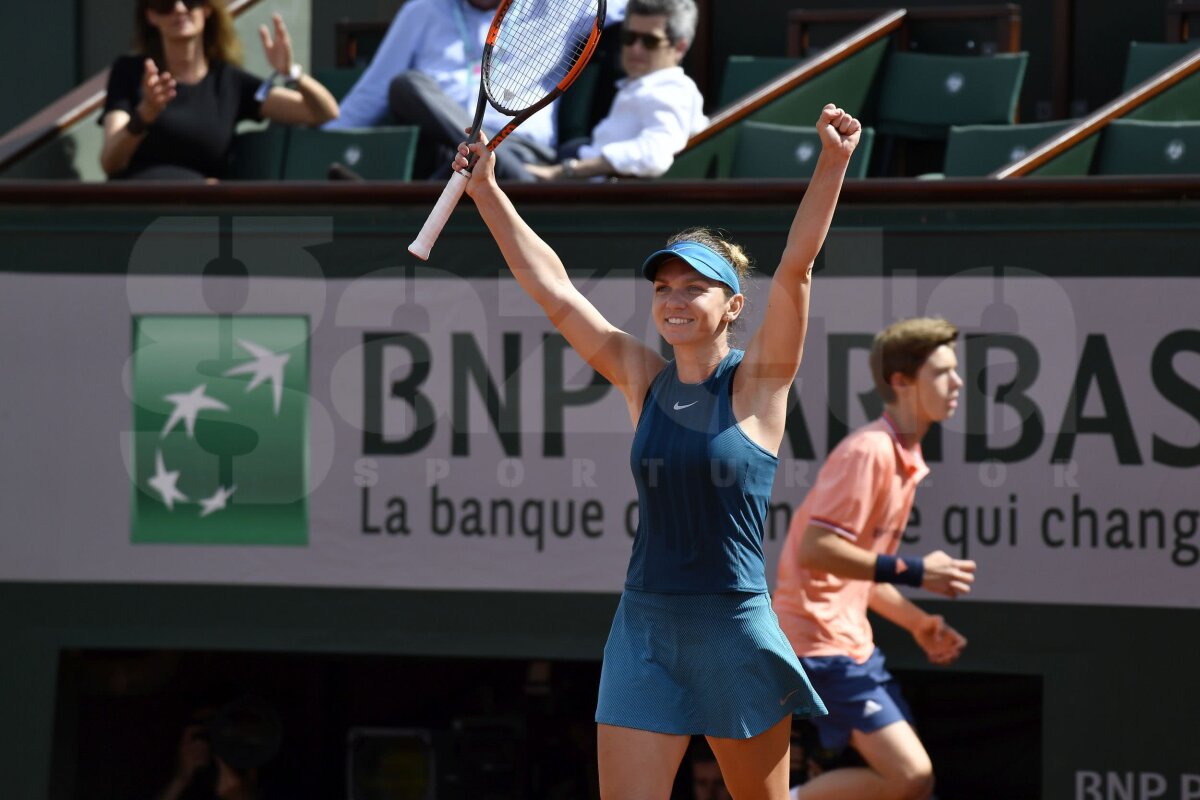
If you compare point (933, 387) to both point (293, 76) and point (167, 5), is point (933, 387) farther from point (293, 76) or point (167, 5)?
point (167, 5)

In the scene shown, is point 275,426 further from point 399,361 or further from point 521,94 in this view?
point 521,94

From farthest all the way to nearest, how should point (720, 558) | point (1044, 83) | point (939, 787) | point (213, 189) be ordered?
point (1044, 83)
point (939, 787)
point (213, 189)
point (720, 558)

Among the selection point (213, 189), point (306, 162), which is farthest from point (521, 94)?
point (306, 162)

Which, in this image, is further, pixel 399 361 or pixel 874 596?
pixel 399 361

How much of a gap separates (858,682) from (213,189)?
2605 mm

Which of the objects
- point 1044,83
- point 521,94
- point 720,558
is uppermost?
point 1044,83

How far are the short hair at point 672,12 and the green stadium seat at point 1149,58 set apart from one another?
2.18m

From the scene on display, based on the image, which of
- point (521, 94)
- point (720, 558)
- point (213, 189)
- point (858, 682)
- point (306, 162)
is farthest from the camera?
point (306, 162)

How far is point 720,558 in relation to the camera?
3354 mm

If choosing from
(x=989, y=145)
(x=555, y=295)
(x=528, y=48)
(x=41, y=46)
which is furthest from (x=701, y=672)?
(x=41, y=46)

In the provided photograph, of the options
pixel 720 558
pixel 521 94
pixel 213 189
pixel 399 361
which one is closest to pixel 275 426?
pixel 399 361

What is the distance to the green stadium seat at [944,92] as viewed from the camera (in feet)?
22.0

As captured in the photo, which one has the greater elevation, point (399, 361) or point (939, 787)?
point (399, 361)

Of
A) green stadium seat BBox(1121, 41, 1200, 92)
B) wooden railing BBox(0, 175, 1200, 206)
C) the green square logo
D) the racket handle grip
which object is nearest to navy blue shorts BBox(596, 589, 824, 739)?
the racket handle grip
